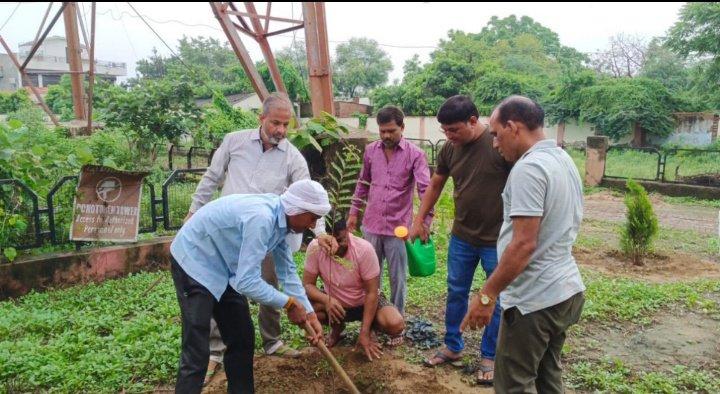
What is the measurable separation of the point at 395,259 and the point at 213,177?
4.83 ft

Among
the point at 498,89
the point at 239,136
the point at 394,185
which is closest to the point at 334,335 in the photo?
the point at 394,185

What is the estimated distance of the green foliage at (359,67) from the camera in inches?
1941

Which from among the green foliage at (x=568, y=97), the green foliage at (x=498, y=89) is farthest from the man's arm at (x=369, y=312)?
the green foliage at (x=498, y=89)

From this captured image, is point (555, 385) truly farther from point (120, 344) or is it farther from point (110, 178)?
point (110, 178)

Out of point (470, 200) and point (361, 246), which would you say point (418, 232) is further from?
point (470, 200)

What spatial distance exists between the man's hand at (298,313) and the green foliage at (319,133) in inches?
121

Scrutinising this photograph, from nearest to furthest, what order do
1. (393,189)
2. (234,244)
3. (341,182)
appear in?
(234,244), (341,182), (393,189)

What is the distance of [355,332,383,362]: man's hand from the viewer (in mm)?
3632

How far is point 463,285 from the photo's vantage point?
3502mm

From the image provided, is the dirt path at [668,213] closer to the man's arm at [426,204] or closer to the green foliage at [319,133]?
the green foliage at [319,133]

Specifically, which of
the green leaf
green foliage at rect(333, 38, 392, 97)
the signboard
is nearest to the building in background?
green foliage at rect(333, 38, 392, 97)

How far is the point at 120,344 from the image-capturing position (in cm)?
368

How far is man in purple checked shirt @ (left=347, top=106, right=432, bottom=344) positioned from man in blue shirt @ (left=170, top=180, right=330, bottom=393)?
4.13ft

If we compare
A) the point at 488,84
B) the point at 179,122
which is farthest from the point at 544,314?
the point at 488,84
